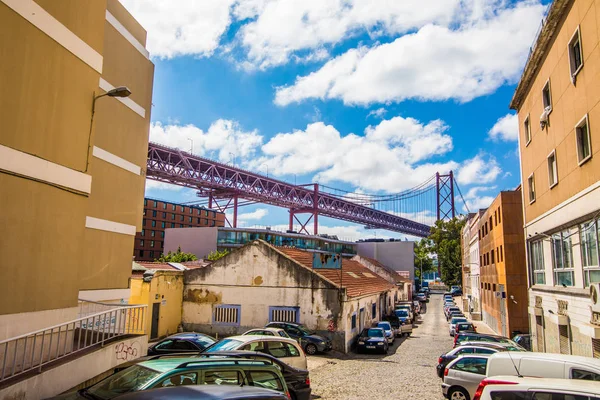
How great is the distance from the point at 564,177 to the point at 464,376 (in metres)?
8.08

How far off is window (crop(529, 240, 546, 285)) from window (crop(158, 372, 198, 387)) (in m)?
16.5

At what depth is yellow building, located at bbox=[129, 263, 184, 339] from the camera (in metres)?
20.6

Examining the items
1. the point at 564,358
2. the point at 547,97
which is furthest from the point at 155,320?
the point at 547,97

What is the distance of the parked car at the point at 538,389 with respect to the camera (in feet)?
19.1

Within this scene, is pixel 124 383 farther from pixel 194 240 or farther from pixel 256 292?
pixel 194 240

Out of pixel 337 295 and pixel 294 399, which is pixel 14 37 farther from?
pixel 337 295

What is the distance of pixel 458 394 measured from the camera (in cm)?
1155

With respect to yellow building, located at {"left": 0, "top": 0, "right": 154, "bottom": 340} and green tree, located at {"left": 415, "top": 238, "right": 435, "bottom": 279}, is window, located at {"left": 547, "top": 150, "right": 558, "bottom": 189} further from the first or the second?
green tree, located at {"left": 415, "top": 238, "right": 435, "bottom": 279}

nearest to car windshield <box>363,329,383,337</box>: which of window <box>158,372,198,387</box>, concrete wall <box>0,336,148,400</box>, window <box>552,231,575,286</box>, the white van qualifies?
window <box>552,231,575,286</box>

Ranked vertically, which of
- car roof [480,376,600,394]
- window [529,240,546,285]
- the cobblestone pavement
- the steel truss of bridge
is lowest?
the cobblestone pavement

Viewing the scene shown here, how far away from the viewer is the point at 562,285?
51.5 feet

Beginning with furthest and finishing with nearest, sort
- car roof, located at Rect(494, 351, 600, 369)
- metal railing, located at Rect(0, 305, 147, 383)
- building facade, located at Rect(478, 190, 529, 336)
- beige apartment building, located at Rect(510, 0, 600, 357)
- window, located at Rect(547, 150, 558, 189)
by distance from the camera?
building facade, located at Rect(478, 190, 529, 336), window, located at Rect(547, 150, 558, 189), beige apartment building, located at Rect(510, 0, 600, 357), car roof, located at Rect(494, 351, 600, 369), metal railing, located at Rect(0, 305, 147, 383)

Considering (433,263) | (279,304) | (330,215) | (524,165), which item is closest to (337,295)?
(279,304)

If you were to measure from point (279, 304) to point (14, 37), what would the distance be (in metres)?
16.9
